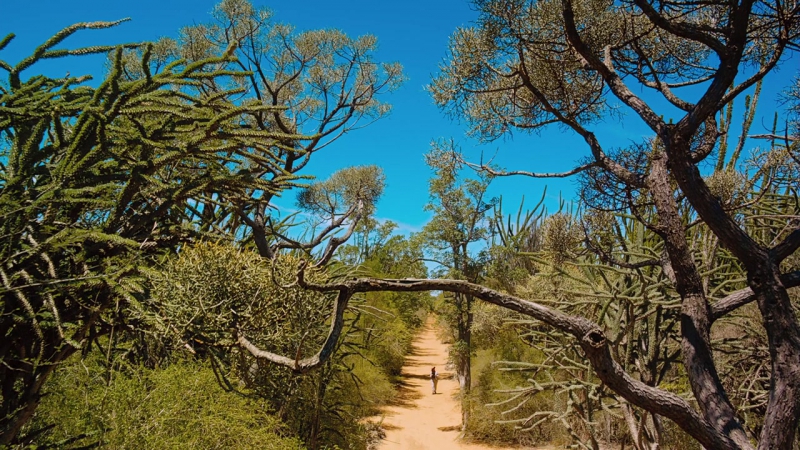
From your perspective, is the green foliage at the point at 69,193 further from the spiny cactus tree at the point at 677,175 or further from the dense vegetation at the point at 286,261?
the spiny cactus tree at the point at 677,175

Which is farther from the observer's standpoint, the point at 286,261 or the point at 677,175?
the point at 286,261

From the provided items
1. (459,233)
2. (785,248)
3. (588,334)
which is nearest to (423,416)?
(459,233)

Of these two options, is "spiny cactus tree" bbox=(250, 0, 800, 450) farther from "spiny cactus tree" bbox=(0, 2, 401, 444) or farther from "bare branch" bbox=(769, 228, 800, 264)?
"spiny cactus tree" bbox=(0, 2, 401, 444)

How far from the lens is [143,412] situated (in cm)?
407

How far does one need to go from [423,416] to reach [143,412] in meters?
13.8

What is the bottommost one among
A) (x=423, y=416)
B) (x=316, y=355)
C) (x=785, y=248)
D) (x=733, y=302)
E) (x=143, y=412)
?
Answer: (x=423, y=416)

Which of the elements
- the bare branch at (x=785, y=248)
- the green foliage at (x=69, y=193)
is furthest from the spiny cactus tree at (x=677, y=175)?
the green foliage at (x=69, y=193)

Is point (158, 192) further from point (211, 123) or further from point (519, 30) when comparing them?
point (519, 30)

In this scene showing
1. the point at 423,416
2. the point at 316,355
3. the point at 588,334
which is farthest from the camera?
the point at 423,416

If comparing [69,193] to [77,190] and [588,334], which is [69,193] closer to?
[77,190]

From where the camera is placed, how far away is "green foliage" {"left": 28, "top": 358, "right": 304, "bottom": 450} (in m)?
3.83

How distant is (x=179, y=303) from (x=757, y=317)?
23.9ft

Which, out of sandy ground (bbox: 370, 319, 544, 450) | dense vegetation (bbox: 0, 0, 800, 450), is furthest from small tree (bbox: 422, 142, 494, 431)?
dense vegetation (bbox: 0, 0, 800, 450)

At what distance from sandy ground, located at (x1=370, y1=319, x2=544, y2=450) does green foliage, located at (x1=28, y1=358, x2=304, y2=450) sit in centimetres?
630
